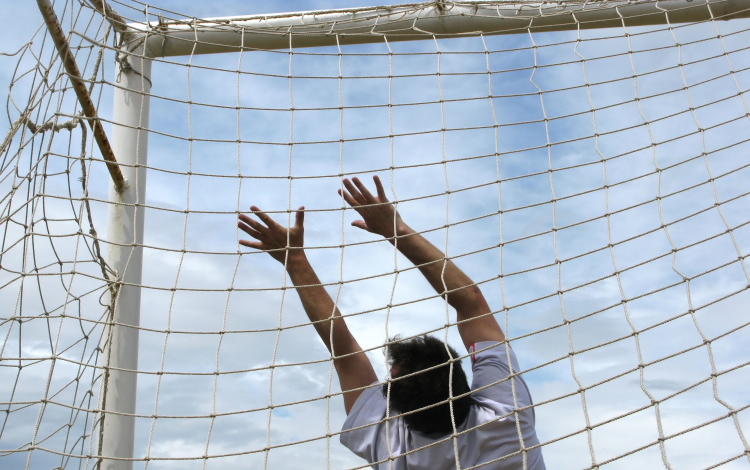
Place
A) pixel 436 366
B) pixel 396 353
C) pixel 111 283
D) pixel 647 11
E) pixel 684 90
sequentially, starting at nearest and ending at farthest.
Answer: pixel 436 366 → pixel 396 353 → pixel 111 283 → pixel 684 90 → pixel 647 11

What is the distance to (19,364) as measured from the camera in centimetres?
212

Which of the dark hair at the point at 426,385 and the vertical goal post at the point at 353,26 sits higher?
the vertical goal post at the point at 353,26

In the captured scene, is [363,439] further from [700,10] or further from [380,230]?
[700,10]

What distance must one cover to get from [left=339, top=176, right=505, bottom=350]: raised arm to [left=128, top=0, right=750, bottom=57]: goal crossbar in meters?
0.83

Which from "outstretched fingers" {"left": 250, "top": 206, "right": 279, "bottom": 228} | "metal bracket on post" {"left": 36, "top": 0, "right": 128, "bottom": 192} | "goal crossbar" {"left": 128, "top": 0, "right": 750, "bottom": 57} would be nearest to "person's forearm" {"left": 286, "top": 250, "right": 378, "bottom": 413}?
"outstretched fingers" {"left": 250, "top": 206, "right": 279, "bottom": 228}

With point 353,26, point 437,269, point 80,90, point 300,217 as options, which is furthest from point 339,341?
point 353,26

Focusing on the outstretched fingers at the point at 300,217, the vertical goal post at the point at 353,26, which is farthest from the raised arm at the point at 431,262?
the vertical goal post at the point at 353,26

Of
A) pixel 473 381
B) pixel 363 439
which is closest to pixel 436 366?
pixel 473 381

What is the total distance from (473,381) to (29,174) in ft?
5.19

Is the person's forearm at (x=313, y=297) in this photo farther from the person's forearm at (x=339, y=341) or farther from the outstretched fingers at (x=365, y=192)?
the outstretched fingers at (x=365, y=192)

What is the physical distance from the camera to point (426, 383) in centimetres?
153

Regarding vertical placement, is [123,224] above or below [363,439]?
above

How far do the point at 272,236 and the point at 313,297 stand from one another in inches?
10.5

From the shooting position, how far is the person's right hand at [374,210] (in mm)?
1982
